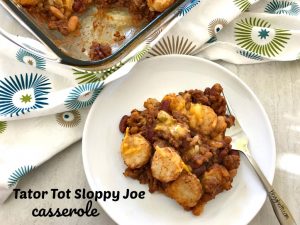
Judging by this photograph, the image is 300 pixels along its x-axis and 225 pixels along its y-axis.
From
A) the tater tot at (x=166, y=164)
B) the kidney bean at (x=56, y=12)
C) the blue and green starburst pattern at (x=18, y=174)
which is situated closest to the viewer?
the tater tot at (x=166, y=164)

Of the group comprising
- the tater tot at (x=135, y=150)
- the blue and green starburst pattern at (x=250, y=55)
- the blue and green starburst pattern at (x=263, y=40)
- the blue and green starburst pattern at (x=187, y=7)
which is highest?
the blue and green starburst pattern at (x=187, y=7)

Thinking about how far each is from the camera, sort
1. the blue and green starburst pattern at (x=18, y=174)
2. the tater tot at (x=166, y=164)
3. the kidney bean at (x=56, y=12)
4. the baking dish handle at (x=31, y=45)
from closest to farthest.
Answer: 1. the tater tot at (x=166, y=164)
2. the blue and green starburst pattern at (x=18, y=174)
3. the baking dish handle at (x=31, y=45)
4. the kidney bean at (x=56, y=12)

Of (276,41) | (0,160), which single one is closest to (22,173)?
(0,160)

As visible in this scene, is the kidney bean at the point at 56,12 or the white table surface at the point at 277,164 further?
the kidney bean at the point at 56,12

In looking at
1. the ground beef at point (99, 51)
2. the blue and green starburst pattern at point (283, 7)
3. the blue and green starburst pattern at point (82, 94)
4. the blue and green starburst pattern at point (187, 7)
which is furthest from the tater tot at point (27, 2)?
the blue and green starburst pattern at point (283, 7)

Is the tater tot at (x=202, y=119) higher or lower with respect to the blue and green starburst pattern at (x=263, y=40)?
lower

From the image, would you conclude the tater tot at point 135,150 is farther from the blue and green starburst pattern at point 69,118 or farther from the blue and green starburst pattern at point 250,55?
the blue and green starburst pattern at point 250,55

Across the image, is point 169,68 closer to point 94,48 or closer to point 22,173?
point 94,48

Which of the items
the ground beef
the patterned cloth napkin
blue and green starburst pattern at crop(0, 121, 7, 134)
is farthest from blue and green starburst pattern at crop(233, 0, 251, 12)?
blue and green starburst pattern at crop(0, 121, 7, 134)
